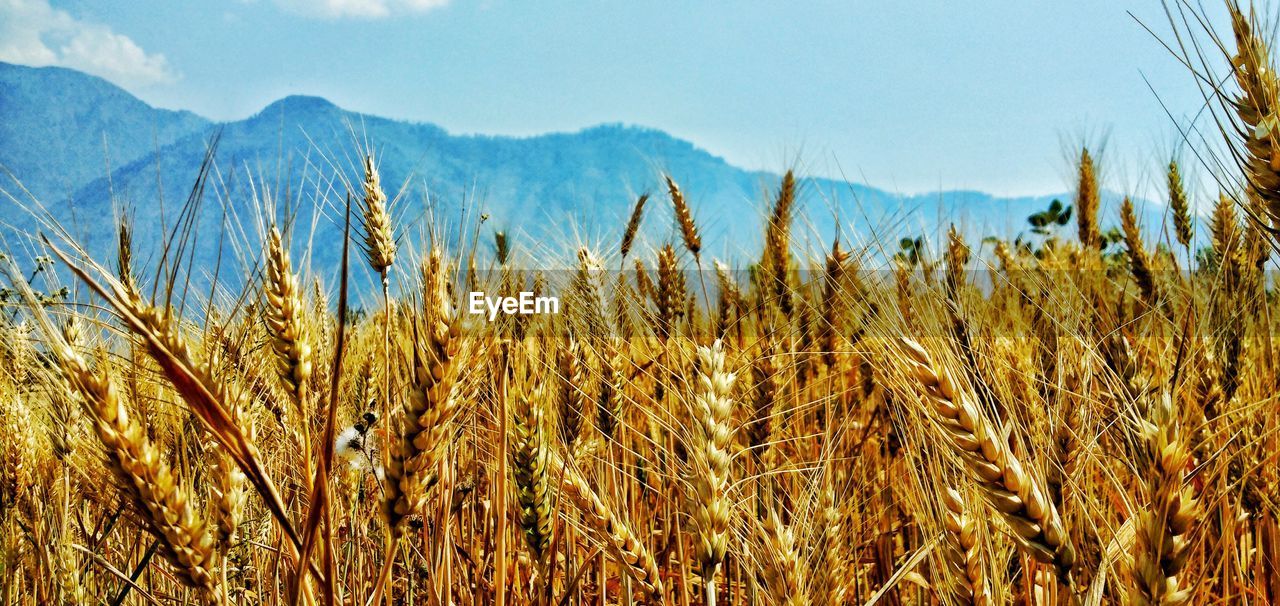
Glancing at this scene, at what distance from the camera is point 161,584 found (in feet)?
8.67

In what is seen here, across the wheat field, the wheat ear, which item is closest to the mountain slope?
the wheat field

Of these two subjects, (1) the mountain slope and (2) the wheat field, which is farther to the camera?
(1) the mountain slope

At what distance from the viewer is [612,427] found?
2467 millimetres

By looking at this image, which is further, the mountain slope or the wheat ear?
the mountain slope

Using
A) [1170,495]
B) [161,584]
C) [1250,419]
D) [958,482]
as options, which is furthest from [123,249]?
[1250,419]

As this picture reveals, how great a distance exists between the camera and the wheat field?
3.55 feet

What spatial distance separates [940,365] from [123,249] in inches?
75.1

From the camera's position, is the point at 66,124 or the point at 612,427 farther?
the point at 66,124

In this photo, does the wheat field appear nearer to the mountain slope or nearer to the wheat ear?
the wheat ear

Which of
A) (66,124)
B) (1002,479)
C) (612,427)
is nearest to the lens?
(1002,479)

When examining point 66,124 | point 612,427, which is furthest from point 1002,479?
point 66,124

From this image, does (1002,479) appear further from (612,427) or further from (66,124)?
(66,124)

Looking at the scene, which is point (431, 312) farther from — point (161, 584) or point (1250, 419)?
point (1250, 419)

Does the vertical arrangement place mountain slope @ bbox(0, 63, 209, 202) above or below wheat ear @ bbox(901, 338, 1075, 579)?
above
